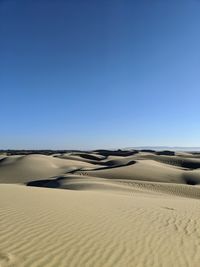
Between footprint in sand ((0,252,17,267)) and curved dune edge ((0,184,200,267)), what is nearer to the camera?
footprint in sand ((0,252,17,267))

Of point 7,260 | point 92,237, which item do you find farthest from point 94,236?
point 7,260

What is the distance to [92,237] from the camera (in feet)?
22.4

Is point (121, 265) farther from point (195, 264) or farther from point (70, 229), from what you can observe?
point (70, 229)

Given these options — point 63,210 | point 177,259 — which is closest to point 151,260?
point 177,259

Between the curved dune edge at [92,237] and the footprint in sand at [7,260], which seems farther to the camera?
the curved dune edge at [92,237]

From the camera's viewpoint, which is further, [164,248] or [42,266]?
[164,248]

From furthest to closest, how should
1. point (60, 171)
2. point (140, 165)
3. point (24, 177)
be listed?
point (60, 171), point (24, 177), point (140, 165)

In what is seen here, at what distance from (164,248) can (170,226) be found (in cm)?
221

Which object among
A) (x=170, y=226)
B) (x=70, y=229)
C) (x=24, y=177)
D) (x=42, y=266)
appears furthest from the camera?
(x=24, y=177)

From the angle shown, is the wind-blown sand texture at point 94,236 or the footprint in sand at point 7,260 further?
the wind-blown sand texture at point 94,236

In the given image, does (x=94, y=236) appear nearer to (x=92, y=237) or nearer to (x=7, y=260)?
(x=92, y=237)

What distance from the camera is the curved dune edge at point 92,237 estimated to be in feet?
18.3

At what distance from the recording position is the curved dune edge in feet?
18.3

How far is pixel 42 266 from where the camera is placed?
16.8ft
